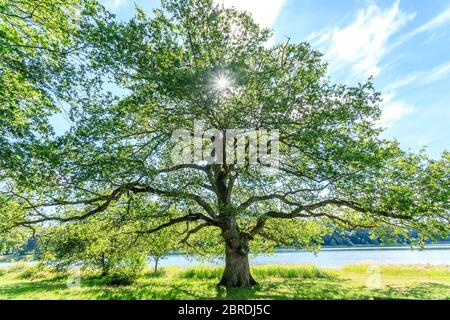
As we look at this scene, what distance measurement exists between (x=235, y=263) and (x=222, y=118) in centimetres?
1004

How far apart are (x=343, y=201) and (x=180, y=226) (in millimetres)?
12045

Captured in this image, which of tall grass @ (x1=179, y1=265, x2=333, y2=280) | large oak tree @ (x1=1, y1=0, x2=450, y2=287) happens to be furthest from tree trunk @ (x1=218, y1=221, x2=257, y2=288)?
tall grass @ (x1=179, y1=265, x2=333, y2=280)

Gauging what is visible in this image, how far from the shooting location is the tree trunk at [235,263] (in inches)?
714

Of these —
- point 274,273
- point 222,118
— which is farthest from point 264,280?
point 222,118

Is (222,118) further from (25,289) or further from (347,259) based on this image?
(347,259)

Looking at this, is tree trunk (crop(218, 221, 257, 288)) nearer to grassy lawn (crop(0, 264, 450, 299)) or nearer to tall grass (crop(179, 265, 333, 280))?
grassy lawn (crop(0, 264, 450, 299))

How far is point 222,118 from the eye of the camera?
43.4 feet

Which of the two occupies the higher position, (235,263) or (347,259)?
(347,259)

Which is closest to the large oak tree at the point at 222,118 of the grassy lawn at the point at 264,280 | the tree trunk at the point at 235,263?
the tree trunk at the point at 235,263

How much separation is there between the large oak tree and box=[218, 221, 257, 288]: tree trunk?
3592 millimetres

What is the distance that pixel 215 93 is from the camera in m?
12.4

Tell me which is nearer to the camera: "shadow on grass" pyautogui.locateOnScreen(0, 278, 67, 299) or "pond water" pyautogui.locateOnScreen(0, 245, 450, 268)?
"shadow on grass" pyautogui.locateOnScreen(0, 278, 67, 299)

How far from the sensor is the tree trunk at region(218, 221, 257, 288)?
18.1 m

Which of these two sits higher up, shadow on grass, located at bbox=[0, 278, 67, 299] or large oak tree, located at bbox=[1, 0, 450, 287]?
large oak tree, located at bbox=[1, 0, 450, 287]
